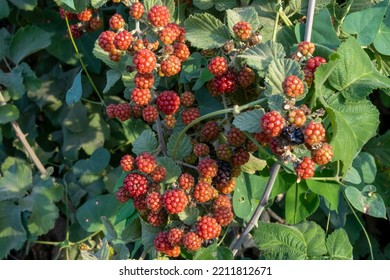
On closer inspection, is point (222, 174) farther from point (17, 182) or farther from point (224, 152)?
point (17, 182)

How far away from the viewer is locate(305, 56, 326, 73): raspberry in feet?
3.38

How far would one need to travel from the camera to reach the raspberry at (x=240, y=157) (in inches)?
45.3

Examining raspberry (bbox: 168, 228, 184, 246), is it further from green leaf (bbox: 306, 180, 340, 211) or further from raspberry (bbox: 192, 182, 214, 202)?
green leaf (bbox: 306, 180, 340, 211)

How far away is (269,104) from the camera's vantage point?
39.0 inches

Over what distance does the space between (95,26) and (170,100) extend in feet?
1.17

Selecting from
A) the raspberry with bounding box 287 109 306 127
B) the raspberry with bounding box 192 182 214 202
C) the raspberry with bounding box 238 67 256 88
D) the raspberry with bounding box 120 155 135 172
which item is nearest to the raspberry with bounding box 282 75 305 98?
the raspberry with bounding box 287 109 306 127

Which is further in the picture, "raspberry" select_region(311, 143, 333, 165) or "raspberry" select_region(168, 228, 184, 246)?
"raspberry" select_region(168, 228, 184, 246)

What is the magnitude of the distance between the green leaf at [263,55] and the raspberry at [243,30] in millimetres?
47

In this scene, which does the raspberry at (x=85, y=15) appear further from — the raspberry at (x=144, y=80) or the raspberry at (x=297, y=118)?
the raspberry at (x=297, y=118)

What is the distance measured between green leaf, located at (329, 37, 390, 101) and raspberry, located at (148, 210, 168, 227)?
1.32 feet

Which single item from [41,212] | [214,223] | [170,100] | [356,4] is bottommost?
[41,212]

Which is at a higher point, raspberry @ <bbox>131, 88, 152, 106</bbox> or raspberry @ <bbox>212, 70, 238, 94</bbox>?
raspberry @ <bbox>212, 70, 238, 94</bbox>
